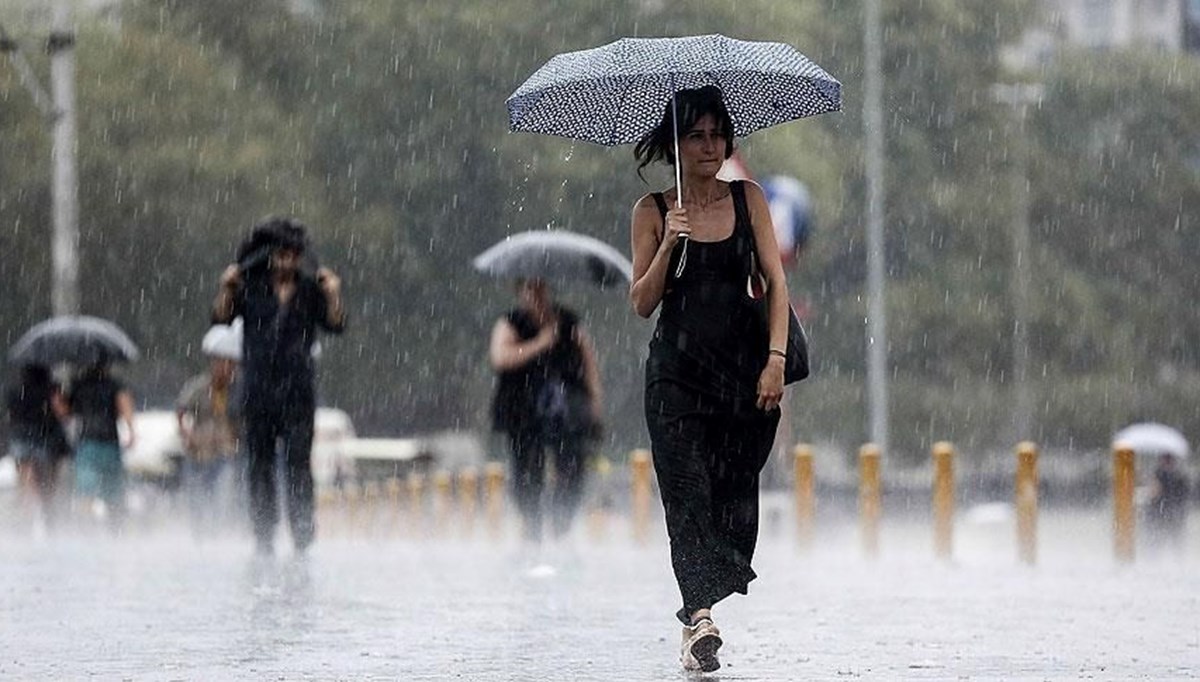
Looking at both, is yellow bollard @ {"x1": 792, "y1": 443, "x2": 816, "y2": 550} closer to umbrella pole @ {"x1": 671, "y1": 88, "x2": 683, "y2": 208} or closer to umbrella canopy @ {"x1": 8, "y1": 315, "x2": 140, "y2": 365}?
umbrella canopy @ {"x1": 8, "y1": 315, "x2": 140, "y2": 365}

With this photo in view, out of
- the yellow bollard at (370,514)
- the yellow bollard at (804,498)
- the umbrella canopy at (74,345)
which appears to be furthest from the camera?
the yellow bollard at (370,514)

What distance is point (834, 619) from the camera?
445 inches

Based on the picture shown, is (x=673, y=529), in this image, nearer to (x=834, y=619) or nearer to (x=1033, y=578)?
(x=834, y=619)

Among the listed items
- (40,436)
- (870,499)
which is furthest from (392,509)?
(870,499)

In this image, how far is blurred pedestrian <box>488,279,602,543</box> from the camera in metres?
16.0

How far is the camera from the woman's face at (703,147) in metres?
9.20

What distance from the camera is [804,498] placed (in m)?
21.5

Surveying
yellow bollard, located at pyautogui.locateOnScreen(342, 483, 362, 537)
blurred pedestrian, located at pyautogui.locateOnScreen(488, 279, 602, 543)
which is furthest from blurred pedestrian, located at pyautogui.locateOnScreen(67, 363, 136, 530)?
yellow bollard, located at pyautogui.locateOnScreen(342, 483, 362, 537)

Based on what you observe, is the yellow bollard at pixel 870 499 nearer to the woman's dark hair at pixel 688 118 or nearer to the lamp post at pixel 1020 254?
the woman's dark hair at pixel 688 118

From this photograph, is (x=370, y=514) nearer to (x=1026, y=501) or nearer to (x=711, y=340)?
(x=1026, y=501)

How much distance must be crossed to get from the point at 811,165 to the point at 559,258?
40101 millimetres

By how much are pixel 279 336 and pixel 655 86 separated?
5.08 meters

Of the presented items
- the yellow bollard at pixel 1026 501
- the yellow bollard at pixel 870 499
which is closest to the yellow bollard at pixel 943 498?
the yellow bollard at pixel 1026 501

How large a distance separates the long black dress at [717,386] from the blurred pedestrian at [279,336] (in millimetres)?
5444
